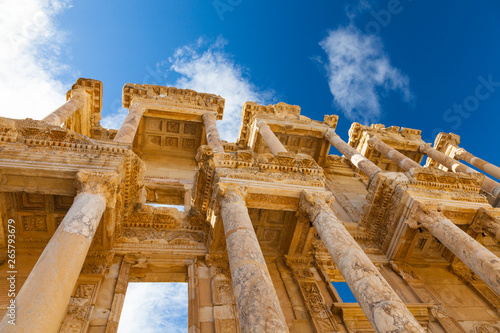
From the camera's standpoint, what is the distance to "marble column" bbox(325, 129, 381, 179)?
15364 millimetres

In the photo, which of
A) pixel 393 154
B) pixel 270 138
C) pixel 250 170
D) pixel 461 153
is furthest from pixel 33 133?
pixel 461 153

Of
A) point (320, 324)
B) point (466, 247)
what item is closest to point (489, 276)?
point (466, 247)

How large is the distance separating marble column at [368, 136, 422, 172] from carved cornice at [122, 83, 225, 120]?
1051 cm

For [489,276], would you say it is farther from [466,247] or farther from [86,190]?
[86,190]

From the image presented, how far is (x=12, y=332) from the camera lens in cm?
497

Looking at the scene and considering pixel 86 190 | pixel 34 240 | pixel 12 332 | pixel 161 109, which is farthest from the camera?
pixel 161 109

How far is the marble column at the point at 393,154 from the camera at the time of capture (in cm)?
1689

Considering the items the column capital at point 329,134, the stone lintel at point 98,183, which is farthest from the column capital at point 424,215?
the stone lintel at point 98,183

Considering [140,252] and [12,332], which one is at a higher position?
[140,252]

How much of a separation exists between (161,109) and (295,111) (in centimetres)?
943

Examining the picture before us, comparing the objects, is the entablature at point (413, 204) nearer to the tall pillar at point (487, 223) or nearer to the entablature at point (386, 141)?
the tall pillar at point (487, 223)

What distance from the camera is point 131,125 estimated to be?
1519 cm

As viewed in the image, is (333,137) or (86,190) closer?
(86,190)

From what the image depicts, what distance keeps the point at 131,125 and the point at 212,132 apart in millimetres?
4007
